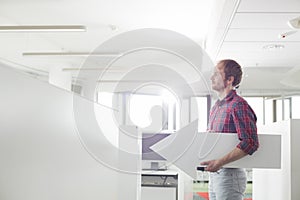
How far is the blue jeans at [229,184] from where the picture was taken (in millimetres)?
1611

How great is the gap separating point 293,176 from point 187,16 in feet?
10.8

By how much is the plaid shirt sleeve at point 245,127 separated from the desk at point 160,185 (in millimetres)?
1798

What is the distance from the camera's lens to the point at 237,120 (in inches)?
62.2

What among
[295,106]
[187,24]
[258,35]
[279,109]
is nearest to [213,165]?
[258,35]

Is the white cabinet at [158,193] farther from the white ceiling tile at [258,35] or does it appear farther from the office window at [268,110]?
the office window at [268,110]

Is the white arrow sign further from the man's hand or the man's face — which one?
the man's face

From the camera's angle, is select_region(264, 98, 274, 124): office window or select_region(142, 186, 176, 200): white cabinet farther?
select_region(264, 98, 274, 124): office window

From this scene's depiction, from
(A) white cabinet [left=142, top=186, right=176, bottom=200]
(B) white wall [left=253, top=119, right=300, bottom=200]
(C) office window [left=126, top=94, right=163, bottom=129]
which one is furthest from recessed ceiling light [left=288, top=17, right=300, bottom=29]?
(C) office window [left=126, top=94, right=163, bottom=129]

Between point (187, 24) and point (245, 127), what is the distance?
407cm

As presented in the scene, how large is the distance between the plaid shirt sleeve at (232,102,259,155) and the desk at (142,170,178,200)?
1798 mm

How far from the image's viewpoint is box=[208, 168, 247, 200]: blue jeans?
63.4 inches

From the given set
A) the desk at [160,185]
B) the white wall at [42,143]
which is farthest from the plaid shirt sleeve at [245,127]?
the desk at [160,185]

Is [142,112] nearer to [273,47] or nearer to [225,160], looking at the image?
[225,160]

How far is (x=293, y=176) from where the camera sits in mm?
2197
